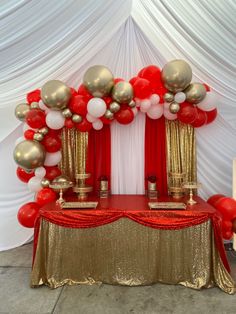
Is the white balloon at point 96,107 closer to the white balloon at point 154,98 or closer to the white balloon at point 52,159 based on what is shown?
the white balloon at point 154,98

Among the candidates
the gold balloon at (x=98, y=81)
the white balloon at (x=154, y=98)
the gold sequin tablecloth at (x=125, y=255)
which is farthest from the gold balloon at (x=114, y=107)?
the gold sequin tablecloth at (x=125, y=255)

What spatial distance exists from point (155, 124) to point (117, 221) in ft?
4.02

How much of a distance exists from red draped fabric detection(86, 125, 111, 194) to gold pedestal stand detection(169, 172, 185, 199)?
70 centimetres

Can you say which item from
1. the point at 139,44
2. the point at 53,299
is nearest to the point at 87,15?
the point at 139,44

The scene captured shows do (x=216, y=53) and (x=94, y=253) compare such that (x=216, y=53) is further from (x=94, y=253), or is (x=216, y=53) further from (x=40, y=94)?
(x=94, y=253)

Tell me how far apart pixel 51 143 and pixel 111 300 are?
1602 mm

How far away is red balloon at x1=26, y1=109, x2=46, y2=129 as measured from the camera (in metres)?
2.69

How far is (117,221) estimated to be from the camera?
2.34 meters

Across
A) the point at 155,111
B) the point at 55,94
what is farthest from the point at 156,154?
the point at 55,94

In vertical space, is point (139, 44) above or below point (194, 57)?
above

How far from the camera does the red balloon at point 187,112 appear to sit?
2.64 metres

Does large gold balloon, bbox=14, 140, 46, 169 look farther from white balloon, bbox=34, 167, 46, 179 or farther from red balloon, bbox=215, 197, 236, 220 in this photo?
red balloon, bbox=215, 197, 236, 220

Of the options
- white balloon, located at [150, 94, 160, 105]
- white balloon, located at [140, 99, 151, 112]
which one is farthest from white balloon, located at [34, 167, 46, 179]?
white balloon, located at [150, 94, 160, 105]

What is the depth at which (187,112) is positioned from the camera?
2.64 metres
